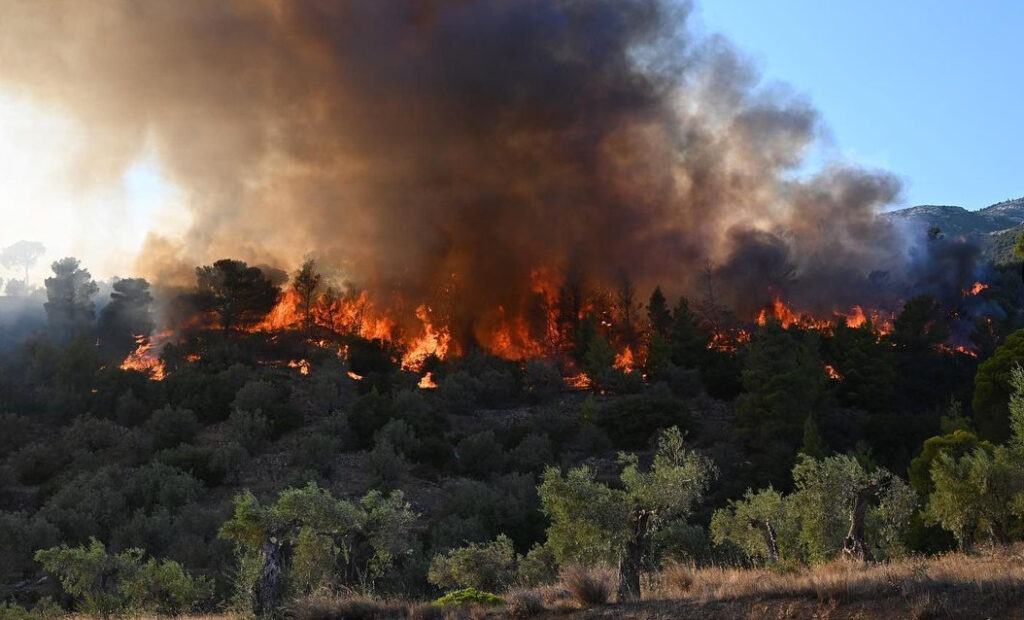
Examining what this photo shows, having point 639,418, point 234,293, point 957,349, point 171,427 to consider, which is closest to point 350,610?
point 639,418

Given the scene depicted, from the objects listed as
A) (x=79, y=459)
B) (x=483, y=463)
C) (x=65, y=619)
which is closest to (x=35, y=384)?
(x=79, y=459)

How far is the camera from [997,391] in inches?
1780

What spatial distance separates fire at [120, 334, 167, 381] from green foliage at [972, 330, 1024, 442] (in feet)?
226

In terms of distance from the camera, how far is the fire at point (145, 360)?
80.9 m

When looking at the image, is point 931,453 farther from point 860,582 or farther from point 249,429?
point 249,429

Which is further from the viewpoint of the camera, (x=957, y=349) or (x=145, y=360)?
(x=145, y=360)

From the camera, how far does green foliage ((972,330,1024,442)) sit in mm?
43688

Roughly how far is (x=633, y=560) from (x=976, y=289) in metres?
94.4

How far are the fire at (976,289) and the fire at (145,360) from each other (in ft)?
295

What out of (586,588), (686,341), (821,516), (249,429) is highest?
(686,341)

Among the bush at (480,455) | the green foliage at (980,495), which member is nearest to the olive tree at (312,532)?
the green foliage at (980,495)

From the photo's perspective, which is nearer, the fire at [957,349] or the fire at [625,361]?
the fire at [957,349]

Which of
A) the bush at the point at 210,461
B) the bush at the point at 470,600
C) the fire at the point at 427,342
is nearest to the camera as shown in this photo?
the bush at the point at 470,600

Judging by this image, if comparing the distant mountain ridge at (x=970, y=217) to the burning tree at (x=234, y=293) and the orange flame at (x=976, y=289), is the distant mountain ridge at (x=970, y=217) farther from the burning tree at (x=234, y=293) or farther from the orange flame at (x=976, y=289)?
the burning tree at (x=234, y=293)
